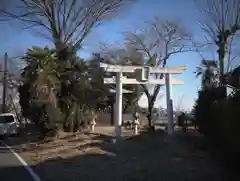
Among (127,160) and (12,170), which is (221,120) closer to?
(127,160)

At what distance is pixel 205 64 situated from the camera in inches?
1126

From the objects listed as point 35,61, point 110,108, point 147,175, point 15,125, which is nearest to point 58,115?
point 35,61

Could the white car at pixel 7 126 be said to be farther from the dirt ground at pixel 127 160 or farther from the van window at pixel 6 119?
the dirt ground at pixel 127 160

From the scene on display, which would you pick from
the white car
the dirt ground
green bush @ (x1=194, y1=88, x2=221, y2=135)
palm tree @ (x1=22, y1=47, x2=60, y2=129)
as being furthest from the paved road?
the white car

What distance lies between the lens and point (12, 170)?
13172 millimetres

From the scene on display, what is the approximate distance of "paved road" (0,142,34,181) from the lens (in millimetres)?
11477

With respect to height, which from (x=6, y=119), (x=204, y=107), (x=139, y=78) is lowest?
(x=6, y=119)

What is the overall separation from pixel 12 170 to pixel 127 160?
12.6ft

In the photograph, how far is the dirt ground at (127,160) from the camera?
11.0 m

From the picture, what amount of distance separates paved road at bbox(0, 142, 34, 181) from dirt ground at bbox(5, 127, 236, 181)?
1.54 ft

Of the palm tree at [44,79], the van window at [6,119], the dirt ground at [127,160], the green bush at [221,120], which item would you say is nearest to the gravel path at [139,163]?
the dirt ground at [127,160]

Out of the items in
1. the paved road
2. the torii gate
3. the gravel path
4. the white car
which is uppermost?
the torii gate

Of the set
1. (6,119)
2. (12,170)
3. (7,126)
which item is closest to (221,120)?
(12,170)

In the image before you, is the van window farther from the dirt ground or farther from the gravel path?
the gravel path
